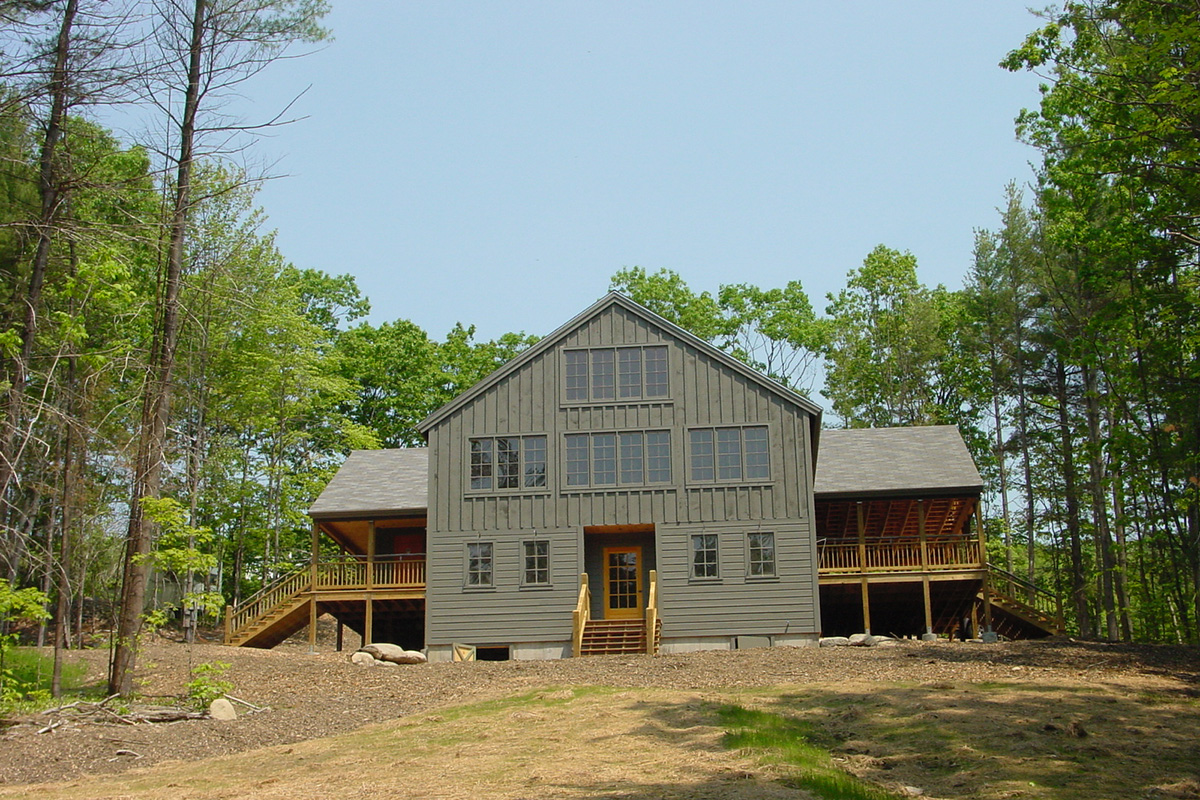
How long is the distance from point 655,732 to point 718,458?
12487 mm

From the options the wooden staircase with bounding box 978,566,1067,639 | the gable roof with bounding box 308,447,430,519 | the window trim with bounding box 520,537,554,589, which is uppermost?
the gable roof with bounding box 308,447,430,519

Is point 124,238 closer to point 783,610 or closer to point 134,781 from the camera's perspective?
point 134,781

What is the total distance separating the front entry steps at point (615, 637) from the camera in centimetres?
2269

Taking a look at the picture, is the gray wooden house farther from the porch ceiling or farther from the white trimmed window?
the porch ceiling

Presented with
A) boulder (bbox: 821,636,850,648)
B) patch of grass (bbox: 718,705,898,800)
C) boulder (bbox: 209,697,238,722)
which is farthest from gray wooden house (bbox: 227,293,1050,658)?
patch of grass (bbox: 718,705,898,800)

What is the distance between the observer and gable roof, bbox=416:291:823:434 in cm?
2414

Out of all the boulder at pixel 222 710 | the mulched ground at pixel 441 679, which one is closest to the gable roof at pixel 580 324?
the mulched ground at pixel 441 679

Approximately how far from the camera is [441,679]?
17953 mm

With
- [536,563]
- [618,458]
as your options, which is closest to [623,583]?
[536,563]

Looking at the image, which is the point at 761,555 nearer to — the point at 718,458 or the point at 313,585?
the point at 718,458

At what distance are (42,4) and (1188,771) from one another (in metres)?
15.5

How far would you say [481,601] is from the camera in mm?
23562

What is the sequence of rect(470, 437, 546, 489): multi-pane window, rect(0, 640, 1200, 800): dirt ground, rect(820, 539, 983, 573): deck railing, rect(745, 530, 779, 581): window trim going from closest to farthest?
rect(0, 640, 1200, 800): dirt ground, rect(745, 530, 779, 581): window trim, rect(470, 437, 546, 489): multi-pane window, rect(820, 539, 983, 573): deck railing

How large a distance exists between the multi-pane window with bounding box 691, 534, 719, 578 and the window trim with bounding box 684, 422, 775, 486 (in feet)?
3.93
